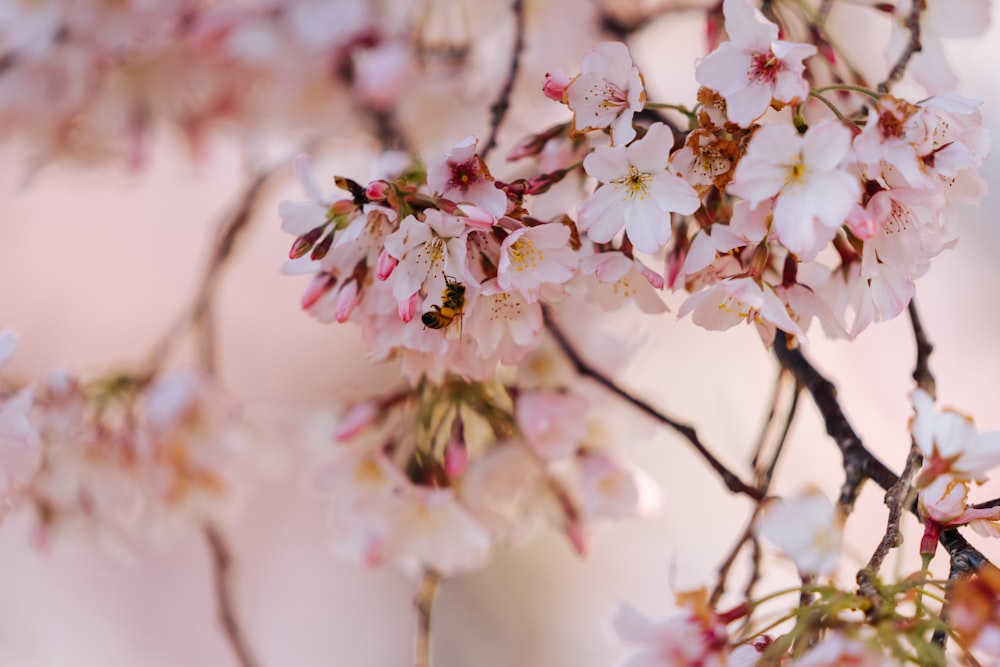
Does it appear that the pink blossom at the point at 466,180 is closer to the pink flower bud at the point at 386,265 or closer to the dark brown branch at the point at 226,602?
the pink flower bud at the point at 386,265

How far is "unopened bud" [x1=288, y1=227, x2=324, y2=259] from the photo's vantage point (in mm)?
281

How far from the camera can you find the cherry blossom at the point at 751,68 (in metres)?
0.24

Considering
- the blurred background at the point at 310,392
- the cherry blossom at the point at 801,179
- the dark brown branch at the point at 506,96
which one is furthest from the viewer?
the blurred background at the point at 310,392

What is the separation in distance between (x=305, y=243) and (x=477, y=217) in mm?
66

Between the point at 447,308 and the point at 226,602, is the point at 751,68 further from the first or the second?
the point at 226,602

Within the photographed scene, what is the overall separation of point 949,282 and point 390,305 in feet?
2.45

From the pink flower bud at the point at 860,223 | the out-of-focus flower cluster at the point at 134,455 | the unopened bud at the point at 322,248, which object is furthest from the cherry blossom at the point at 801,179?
the out-of-focus flower cluster at the point at 134,455

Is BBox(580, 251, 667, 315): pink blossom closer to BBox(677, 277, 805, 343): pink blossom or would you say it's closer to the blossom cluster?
BBox(677, 277, 805, 343): pink blossom

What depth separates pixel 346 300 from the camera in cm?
29

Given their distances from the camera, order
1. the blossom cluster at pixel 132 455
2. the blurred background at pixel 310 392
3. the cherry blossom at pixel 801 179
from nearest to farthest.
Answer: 1. the cherry blossom at pixel 801 179
2. the blossom cluster at pixel 132 455
3. the blurred background at pixel 310 392

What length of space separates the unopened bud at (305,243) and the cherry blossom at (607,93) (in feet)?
0.29

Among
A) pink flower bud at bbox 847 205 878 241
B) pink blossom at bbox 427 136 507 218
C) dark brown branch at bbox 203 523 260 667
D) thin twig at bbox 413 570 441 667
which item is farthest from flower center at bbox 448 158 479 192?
dark brown branch at bbox 203 523 260 667

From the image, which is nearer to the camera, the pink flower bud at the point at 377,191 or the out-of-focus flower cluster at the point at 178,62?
the pink flower bud at the point at 377,191

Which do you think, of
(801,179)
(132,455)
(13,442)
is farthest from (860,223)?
(132,455)
